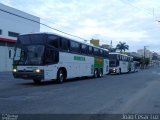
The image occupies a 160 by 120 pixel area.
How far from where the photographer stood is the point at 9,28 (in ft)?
182

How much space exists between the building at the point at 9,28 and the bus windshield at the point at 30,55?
89.7ft

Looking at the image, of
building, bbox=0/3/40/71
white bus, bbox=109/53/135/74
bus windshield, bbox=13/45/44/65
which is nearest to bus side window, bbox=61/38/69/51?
bus windshield, bbox=13/45/44/65

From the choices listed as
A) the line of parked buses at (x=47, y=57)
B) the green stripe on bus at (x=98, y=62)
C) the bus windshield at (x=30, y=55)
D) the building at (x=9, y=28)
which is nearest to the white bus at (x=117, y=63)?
the building at (x=9, y=28)

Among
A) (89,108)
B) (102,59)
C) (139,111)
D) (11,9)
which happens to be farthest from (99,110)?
(11,9)

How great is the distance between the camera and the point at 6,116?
1024 cm

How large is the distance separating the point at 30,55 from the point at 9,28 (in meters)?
33.9

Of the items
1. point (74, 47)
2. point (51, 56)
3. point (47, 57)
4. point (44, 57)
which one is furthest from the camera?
point (74, 47)

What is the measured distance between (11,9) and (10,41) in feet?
19.1

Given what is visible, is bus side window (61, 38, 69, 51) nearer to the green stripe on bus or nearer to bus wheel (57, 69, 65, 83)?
bus wheel (57, 69, 65, 83)

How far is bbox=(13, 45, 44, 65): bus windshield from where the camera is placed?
2261 centimetres

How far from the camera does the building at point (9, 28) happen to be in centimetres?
5216

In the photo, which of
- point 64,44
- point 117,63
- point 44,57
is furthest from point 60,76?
point 117,63

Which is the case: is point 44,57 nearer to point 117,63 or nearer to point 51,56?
point 51,56

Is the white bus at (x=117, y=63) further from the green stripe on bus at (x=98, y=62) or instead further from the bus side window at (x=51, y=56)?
the bus side window at (x=51, y=56)
